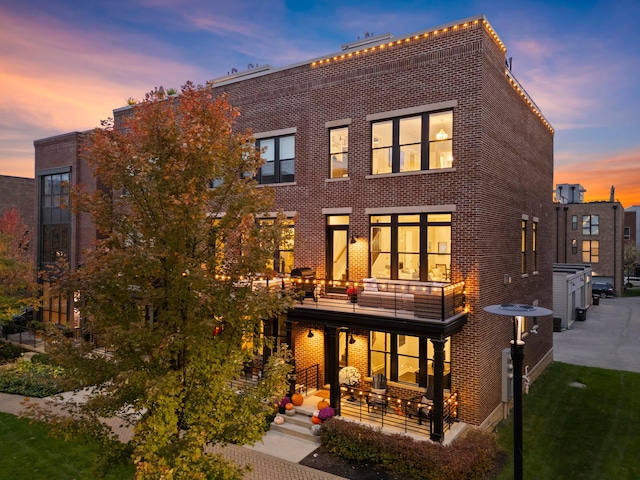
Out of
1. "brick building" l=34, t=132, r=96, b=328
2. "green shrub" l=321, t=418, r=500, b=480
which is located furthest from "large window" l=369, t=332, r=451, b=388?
"brick building" l=34, t=132, r=96, b=328

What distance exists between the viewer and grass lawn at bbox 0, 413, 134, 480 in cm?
1164

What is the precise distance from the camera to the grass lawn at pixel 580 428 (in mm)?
12375

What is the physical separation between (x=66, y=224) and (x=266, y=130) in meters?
18.3

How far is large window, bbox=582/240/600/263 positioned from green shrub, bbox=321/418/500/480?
5294 centimetres

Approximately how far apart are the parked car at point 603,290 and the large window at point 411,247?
159 feet

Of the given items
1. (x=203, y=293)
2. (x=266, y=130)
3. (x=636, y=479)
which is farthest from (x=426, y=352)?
(x=266, y=130)

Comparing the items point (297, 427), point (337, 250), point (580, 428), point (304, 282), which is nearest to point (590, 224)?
point (580, 428)

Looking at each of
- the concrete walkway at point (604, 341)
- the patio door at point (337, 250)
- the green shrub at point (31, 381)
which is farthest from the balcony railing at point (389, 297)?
the concrete walkway at point (604, 341)

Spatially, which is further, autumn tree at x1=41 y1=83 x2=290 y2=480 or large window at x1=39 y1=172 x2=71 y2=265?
large window at x1=39 y1=172 x2=71 y2=265

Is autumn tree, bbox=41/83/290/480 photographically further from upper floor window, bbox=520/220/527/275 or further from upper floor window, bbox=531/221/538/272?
upper floor window, bbox=531/221/538/272

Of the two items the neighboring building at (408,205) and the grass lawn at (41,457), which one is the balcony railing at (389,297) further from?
the grass lawn at (41,457)

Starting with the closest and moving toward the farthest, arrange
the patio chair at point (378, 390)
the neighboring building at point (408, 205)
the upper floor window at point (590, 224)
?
1. the neighboring building at point (408, 205)
2. the patio chair at point (378, 390)
3. the upper floor window at point (590, 224)

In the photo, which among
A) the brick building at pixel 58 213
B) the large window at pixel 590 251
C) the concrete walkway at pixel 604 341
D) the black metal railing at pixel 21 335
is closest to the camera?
the concrete walkway at pixel 604 341

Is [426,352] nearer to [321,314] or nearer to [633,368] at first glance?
[321,314]
